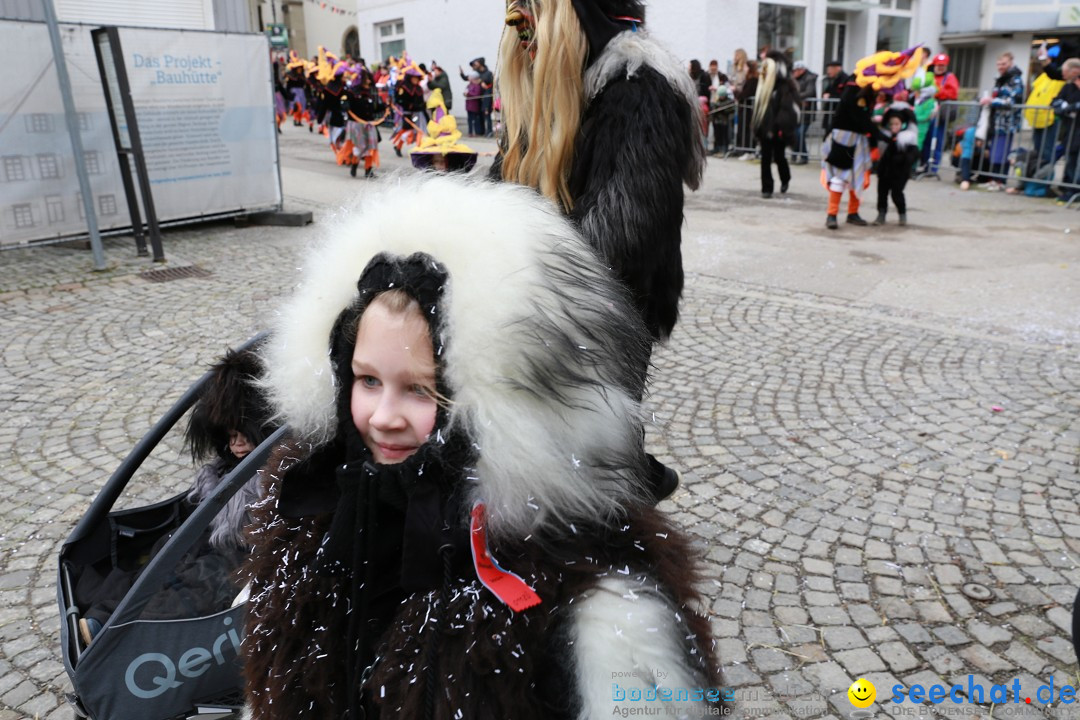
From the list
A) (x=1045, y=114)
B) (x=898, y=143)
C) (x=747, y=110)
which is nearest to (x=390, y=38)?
(x=747, y=110)

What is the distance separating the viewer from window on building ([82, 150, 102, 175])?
8383 millimetres

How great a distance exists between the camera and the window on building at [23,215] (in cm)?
788

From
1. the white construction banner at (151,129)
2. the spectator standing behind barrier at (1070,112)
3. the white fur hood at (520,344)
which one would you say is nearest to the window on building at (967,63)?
the spectator standing behind barrier at (1070,112)

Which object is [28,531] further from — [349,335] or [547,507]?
[547,507]

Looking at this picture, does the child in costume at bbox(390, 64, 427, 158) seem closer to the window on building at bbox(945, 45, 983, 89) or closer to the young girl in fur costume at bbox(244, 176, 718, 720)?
the young girl in fur costume at bbox(244, 176, 718, 720)

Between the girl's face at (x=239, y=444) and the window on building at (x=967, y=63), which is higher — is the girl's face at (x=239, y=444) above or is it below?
below

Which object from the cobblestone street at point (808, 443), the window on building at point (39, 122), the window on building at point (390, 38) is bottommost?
the cobblestone street at point (808, 443)

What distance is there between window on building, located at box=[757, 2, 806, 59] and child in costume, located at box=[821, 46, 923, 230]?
38.8 feet

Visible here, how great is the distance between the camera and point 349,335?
4.70ft

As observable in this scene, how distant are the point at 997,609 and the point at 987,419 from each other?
1.78m

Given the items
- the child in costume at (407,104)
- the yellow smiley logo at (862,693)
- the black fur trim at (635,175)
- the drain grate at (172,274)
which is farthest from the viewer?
the child in costume at (407,104)

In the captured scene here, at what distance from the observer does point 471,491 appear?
1.31 meters

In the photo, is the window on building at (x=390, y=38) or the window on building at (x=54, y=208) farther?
the window on building at (x=390, y=38)

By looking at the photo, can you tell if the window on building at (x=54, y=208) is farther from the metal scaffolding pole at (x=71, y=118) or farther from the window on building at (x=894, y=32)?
the window on building at (x=894, y=32)
